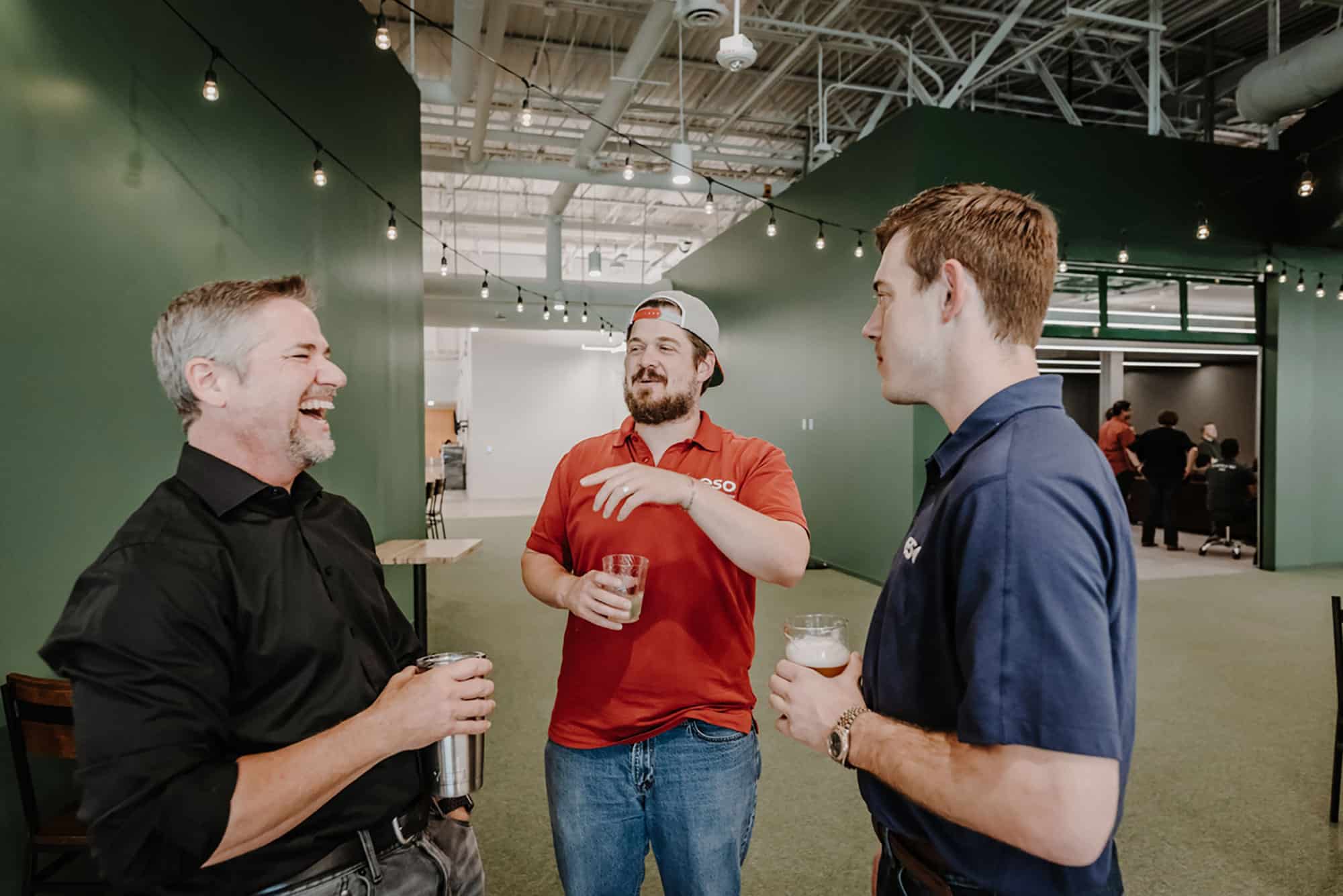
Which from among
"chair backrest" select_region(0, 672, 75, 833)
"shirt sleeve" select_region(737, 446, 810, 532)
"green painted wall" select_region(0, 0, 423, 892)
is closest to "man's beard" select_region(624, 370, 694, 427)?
"shirt sleeve" select_region(737, 446, 810, 532)

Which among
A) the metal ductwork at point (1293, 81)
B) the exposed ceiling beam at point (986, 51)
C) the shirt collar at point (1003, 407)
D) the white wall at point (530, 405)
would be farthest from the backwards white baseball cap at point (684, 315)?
the white wall at point (530, 405)

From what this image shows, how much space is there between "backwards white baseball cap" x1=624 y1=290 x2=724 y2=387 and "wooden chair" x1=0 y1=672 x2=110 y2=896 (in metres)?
1.76

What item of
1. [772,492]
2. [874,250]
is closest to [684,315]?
[772,492]

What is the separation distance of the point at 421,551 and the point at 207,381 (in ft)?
12.1

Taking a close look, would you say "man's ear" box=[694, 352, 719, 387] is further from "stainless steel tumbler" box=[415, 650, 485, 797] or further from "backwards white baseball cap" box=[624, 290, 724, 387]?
"stainless steel tumbler" box=[415, 650, 485, 797]

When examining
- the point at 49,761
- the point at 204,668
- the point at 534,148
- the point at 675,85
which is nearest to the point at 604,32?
the point at 675,85

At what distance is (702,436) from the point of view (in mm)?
1772

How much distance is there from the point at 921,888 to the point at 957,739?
31 cm

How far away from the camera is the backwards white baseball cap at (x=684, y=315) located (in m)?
1.75

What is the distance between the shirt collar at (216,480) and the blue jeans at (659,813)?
2.70 feet

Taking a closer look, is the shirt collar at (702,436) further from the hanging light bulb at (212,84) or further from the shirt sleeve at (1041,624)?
the hanging light bulb at (212,84)

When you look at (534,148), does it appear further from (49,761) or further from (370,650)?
(370,650)

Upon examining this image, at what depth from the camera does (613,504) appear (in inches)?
52.6

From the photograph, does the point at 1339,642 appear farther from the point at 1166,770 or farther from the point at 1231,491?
the point at 1231,491
